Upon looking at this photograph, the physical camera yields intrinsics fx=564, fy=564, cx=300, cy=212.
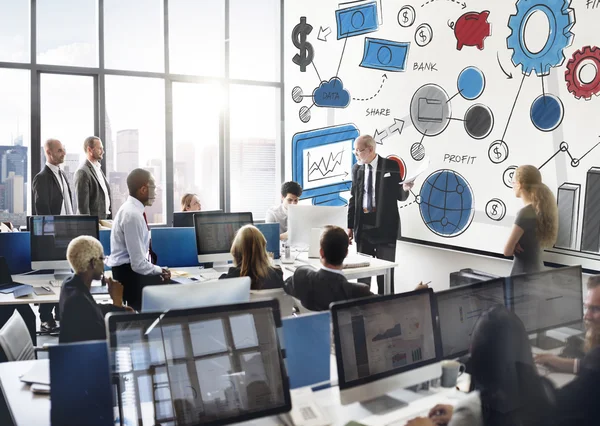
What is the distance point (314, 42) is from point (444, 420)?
17.2 feet

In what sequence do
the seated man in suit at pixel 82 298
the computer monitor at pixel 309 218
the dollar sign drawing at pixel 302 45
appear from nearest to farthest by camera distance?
the seated man in suit at pixel 82 298
the computer monitor at pixel 309 218
the dollar sign drawing at pixel 302 45

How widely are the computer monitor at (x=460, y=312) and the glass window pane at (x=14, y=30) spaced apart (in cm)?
555

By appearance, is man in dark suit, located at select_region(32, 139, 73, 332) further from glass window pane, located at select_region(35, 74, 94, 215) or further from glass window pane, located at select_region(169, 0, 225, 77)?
glass window pane, located at select_region(169, 0, 225, 77)

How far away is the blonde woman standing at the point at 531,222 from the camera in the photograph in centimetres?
366

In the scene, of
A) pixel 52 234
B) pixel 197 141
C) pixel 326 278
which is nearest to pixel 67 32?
pixel 197 141

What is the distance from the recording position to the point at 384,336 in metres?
1.85

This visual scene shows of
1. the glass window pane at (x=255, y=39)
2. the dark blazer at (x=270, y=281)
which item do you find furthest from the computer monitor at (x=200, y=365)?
the glass window pane at (x=255, y=39)

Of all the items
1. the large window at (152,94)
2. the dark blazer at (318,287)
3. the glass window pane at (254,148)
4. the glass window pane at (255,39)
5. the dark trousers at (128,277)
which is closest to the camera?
the dark blazer at (318,287)

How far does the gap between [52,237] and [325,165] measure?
11.0 feet

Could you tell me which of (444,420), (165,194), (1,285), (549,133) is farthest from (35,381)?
(165,194)

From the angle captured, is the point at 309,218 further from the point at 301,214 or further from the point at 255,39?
the point at 255,39

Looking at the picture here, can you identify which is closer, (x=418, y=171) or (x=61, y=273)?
(x=61, y=273)

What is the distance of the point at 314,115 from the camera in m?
6.51

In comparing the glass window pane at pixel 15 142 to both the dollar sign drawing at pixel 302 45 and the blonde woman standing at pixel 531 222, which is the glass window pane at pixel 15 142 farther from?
the blonde woman standing at pixel 531 222
